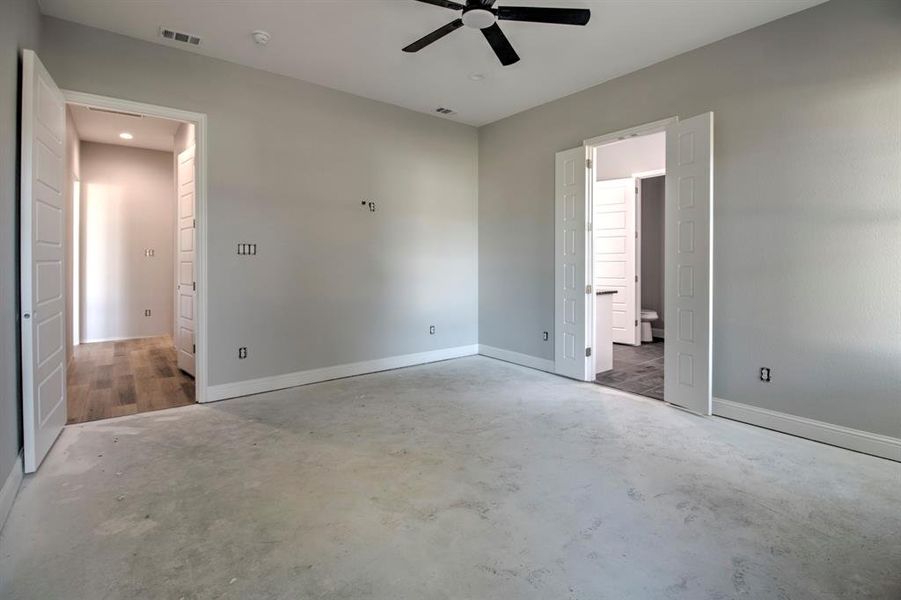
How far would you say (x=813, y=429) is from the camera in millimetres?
3141

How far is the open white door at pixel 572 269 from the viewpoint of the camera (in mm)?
4652

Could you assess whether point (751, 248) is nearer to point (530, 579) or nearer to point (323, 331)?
point (530, 579)

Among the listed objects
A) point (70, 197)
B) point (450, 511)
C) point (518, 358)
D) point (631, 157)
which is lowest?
point (450, 511)

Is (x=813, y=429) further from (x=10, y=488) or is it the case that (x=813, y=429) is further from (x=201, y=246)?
(x=201, y=246)

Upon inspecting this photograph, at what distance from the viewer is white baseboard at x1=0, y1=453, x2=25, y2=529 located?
212 cm

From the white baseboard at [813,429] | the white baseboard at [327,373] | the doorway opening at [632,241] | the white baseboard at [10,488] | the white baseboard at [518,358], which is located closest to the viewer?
the white baseboard at [10,488]

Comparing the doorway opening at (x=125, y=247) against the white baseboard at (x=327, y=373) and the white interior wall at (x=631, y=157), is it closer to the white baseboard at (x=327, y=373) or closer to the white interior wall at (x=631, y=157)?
the white baseboard at (x=327, y=373)

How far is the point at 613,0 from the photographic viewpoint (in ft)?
9.91

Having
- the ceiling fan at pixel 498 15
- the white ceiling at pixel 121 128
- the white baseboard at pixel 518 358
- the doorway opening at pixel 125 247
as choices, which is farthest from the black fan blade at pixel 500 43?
the white ceiling at pixel 121 128

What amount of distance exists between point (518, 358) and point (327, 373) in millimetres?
2306

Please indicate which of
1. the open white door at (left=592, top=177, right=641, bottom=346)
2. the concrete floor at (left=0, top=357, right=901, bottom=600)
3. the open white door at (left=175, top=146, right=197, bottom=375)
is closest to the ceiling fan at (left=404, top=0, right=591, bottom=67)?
the concrete floor at (left=0, top=357, right=901, bottom=600)

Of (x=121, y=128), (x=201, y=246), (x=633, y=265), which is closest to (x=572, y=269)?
(x=633, y=265)

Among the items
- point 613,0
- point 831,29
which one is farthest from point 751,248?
point 613,0

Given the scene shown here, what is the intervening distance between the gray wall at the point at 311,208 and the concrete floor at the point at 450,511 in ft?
3.80
